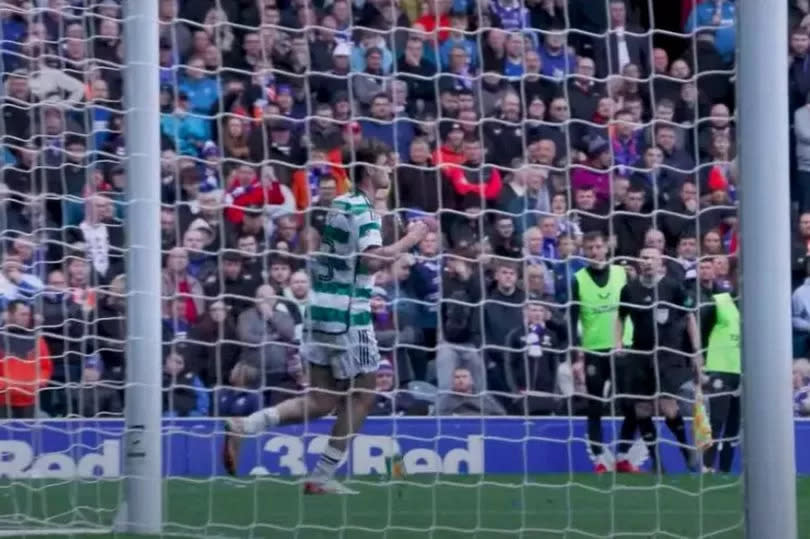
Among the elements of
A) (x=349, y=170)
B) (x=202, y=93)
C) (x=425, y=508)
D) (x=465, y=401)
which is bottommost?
(x=425, y=508)

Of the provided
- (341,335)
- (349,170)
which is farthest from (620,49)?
(341,335)

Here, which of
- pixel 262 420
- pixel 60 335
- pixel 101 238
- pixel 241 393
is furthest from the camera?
pixel 241 393

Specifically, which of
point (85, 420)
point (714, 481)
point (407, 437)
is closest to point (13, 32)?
point (85, 420)

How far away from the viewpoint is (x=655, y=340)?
7527mm

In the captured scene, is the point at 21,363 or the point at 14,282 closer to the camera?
the point at 14,282

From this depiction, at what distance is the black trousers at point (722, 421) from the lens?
8.49 m

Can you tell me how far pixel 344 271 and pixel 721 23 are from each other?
259 centimetres

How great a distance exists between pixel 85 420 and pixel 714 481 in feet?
10.2

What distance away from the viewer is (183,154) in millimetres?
7305

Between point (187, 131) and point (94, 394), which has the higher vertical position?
point (187, 131)

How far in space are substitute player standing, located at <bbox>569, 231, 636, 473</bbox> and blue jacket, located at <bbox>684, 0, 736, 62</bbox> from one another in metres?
0.92

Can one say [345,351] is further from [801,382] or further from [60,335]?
[801,382]

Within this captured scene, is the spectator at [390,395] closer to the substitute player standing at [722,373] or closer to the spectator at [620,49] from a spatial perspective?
the substitute player standing at [722,373]

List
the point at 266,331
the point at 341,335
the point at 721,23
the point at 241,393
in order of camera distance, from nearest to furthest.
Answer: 1. the point at 721,23
2. the point at 266,331
3. the point at 341,335
4. the point at 241,393
